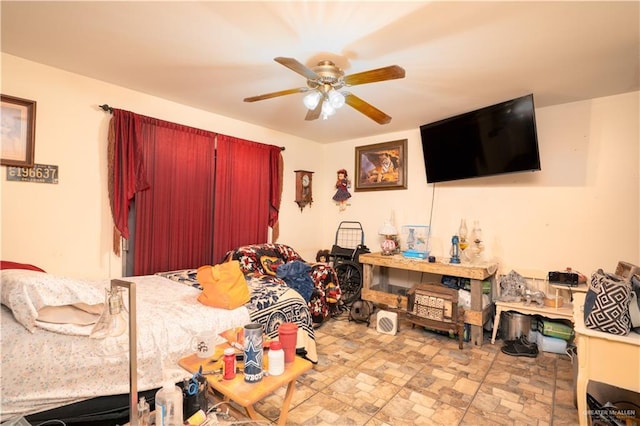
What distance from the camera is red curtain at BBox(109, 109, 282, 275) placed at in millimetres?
2846

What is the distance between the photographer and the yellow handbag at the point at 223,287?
2.15m

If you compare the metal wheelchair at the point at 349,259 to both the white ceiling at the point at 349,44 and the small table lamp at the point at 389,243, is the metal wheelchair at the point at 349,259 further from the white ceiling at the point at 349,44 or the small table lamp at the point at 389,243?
the white ceiling at the point at 349,44

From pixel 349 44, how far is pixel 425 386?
255 centimetres

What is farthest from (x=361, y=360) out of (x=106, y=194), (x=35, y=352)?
(x=106, y=194)

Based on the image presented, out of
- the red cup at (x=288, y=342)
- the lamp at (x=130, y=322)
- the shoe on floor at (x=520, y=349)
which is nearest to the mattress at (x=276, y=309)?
the red cup at (x=288, y=342)

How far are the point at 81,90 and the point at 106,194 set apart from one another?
0.93 metres

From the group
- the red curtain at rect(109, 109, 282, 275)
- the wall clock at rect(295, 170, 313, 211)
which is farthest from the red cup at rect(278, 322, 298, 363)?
the wall clock at rect(295, 170, 313, 211)

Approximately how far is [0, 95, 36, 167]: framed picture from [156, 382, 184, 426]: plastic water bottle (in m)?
2.39

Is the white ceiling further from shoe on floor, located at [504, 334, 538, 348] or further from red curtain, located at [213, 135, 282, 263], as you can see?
shoe on floor, located at [504, 334, 538, 348]

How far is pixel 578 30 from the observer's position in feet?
6.14

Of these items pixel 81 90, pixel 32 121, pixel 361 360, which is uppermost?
pixel 81 90

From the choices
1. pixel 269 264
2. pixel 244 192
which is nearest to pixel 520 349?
pixel 269 264

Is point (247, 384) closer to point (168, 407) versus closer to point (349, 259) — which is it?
point (168, 407)

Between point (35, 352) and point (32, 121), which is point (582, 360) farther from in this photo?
point (32, 121)
